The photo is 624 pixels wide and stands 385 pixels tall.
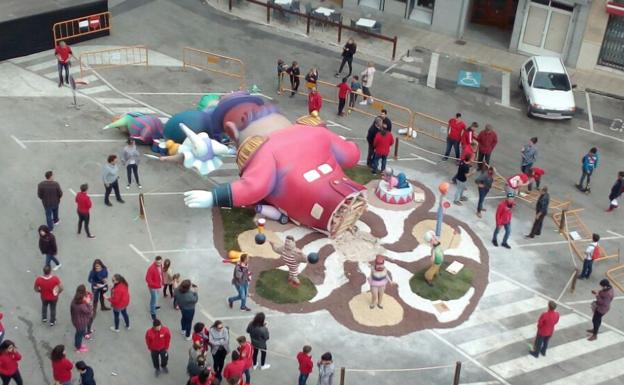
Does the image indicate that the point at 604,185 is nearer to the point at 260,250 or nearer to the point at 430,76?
the point at 430,76

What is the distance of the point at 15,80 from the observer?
3238 centimetres

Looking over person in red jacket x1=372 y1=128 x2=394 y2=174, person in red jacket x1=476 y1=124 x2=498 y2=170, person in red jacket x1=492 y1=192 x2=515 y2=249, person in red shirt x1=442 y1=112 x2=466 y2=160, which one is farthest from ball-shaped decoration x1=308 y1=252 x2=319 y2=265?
person in red shirt x1=442 y1=112 x2=466 y2=160

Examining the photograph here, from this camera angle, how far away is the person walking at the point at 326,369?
1827cm

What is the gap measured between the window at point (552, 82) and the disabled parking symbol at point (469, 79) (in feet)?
9.42

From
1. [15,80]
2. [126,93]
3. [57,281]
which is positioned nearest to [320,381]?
[57,281]

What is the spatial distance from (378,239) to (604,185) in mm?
9602

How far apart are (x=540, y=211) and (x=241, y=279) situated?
10028 mm

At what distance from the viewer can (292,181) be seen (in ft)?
78.8

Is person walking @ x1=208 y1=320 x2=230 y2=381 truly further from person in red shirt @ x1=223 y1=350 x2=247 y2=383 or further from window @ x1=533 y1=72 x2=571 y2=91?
window @ x1=533 y1=72 x2=571 y2=91

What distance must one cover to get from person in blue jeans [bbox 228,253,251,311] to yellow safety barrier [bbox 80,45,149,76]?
16.4 m

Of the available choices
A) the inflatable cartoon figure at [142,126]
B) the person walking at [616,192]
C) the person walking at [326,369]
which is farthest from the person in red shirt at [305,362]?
the person walking at [616,192]

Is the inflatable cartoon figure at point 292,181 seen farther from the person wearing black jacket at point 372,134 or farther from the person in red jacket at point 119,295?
the person in red jacket at point 119,295

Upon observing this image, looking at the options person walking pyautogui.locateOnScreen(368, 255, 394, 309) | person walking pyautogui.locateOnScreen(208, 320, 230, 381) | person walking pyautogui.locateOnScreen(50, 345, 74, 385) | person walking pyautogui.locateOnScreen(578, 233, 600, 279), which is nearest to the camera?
person walking pyautogui.locateOnScreen(50, 345, 74, 385)

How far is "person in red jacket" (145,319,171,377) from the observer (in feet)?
60.7
